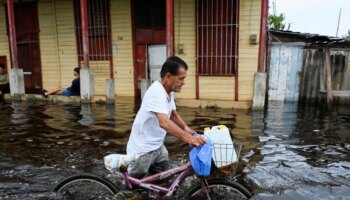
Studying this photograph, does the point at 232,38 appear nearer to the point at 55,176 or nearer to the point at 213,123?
the point at 213,123

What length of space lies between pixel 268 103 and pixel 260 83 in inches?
51.8

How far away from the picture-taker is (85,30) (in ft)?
36.9

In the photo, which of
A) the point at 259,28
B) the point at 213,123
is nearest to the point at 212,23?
the point at 259,28

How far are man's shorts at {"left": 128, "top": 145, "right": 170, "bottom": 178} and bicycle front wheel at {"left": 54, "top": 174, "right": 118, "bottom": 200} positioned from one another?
284 millimetres

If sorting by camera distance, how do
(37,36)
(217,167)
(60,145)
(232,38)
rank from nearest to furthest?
(217,167)
(60,145)
(232,38)
(37,36)

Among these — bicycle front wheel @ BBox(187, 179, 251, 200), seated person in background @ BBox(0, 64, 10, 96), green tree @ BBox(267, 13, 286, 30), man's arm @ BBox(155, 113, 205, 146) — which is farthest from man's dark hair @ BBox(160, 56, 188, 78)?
green tree @ BBox(267, 13, 286, 30)

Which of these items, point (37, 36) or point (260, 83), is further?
point (37, 36)

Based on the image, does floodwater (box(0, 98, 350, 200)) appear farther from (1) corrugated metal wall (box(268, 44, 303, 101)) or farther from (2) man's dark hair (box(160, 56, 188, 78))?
(2) man's dark hair (box(160, 56, 188, 78))

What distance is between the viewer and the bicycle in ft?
10.6

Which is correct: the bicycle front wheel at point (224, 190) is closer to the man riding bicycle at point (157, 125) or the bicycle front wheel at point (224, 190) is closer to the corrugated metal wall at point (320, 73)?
the man riding bicycle at point (157, 125)

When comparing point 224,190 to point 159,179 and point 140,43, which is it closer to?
point 159,179

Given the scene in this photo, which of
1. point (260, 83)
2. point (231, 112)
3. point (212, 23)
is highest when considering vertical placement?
point (212, 23)

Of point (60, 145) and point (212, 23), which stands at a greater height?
point (212, 23)

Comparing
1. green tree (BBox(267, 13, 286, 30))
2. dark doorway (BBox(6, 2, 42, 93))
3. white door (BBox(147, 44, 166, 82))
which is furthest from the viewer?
green tree (BBox(267, 13, 286, 30))
